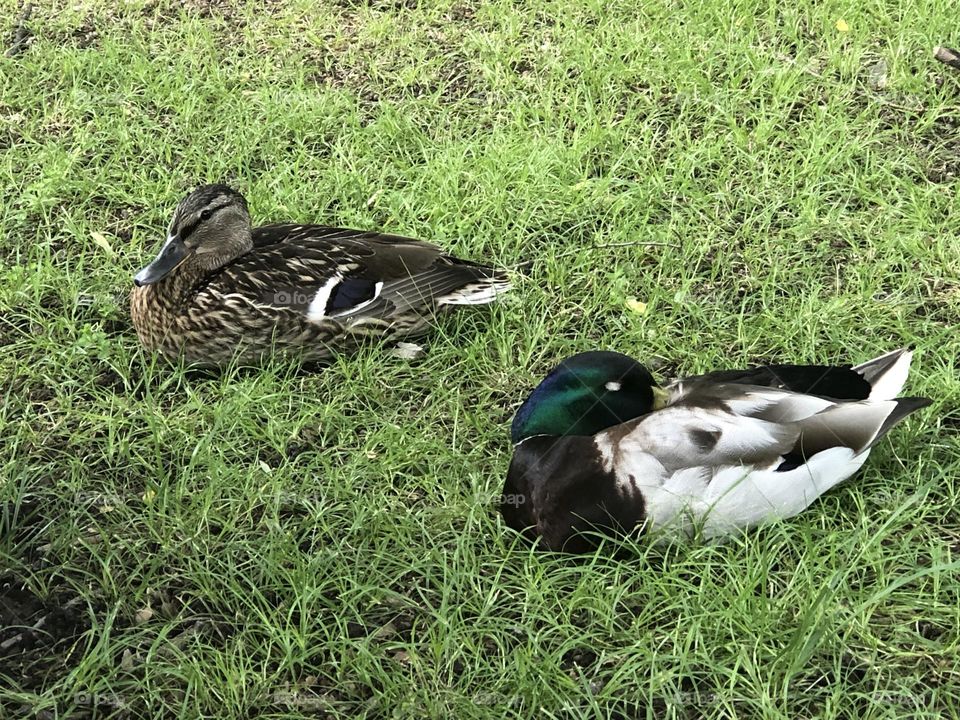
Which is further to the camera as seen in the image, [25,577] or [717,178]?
[717,178]

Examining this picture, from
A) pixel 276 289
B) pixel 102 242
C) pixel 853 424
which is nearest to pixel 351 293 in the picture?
pixel 276 289

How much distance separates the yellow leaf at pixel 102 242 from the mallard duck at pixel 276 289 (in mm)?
503

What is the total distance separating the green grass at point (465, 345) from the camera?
240 centimetres

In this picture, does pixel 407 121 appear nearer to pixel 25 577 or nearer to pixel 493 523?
pixel 493 523

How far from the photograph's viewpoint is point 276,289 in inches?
126

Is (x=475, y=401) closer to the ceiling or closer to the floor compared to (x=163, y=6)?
closer to the floor

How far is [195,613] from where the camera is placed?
257cm

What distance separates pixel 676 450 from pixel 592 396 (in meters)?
0.28

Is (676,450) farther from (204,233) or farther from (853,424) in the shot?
(204,233)

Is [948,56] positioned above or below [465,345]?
above

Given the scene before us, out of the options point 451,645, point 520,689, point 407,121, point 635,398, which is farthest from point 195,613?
point 407,121

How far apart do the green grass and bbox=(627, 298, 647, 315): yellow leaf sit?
0.05 metres

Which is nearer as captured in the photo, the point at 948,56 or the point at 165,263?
the point at 165,263

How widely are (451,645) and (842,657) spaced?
939mm
